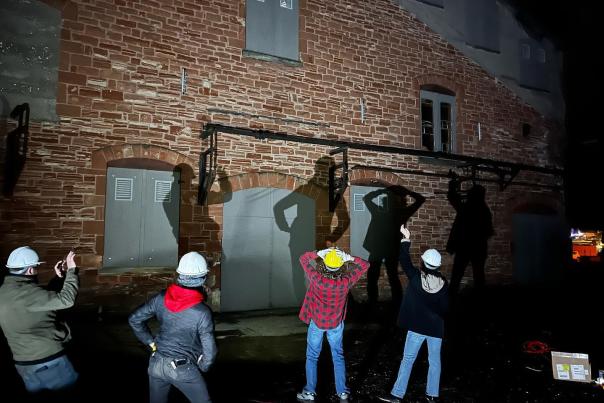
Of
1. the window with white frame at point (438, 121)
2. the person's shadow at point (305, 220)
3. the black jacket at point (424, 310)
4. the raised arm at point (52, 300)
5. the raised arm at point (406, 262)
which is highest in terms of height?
the window with white frame at point (438, 121)

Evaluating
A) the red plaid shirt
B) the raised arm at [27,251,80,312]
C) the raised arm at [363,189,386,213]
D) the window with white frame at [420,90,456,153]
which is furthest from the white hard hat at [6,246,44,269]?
the window with white frame at [420,90,456,153]

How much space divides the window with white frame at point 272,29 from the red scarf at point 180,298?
6.17 m

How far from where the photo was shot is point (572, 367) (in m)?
4.86

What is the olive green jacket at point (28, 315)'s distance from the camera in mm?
3053

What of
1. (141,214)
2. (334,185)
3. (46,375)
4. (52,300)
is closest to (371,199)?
(334,185)

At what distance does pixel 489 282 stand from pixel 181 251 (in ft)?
26.2

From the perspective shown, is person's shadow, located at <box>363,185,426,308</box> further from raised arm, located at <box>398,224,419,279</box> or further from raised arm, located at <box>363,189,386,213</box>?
raised arm, located at <box>398,224,419,279</box>

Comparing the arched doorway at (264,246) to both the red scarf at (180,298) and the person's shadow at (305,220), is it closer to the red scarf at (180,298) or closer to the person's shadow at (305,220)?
the person's shadow at (305,220)

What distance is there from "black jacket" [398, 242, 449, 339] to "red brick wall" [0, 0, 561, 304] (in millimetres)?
4032

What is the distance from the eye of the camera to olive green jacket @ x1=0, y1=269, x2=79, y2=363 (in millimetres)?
3053

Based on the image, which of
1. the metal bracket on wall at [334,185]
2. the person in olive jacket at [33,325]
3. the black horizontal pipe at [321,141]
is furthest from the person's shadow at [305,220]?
the person in olive jacket at [33,325]

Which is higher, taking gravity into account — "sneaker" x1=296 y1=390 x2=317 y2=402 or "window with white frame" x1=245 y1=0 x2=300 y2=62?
"window with white frame" x1=245 y1=0 x2=300 y2=62

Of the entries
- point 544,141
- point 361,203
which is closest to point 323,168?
point 361,203

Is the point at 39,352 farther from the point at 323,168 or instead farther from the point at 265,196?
the point at 323,168
